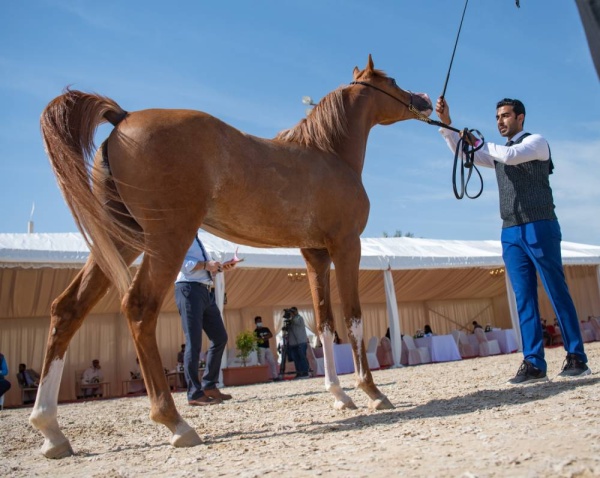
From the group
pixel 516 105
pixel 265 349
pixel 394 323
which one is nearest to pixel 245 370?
pixel 265 349

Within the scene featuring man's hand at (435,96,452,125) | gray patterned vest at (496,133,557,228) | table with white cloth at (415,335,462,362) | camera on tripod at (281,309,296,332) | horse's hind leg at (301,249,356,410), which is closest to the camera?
horse's hind leg at (301,249,356,410)

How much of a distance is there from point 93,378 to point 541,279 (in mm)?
13570

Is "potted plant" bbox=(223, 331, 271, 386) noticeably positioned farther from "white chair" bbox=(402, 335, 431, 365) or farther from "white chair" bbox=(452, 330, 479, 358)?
"white chair" bbox=(452, 330, 479, 358)

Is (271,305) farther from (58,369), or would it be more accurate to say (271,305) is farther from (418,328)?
(58,369)

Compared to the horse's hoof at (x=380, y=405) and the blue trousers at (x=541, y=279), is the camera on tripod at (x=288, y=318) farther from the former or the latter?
the horse's hoof at (x=380, y=405)

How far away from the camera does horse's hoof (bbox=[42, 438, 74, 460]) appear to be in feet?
9.01

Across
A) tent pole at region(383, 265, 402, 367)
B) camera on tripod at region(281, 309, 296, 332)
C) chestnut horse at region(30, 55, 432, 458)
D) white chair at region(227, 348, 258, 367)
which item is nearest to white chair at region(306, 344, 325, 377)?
camera on tripod at region(281, 309, 296, 332)

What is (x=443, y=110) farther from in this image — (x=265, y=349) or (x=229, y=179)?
(x=265, y=349)

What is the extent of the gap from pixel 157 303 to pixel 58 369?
26.8 inches

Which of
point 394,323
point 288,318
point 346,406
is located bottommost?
point 346,406

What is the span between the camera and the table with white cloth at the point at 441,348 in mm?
15508

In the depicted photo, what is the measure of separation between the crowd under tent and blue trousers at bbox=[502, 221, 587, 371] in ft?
25.1

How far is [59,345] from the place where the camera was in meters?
2.97

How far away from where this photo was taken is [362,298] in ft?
69.2
